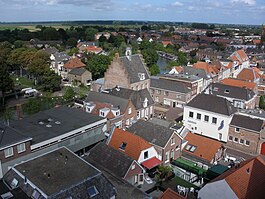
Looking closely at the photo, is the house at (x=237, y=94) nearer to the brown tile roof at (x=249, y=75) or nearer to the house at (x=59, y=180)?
the brown tile roof at (x=249, y=75)

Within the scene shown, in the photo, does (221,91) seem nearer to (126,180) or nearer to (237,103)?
(237,103)

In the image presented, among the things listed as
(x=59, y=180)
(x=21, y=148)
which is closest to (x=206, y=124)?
(x=21, y=148)

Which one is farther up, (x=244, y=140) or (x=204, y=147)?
(x=204, y=147)

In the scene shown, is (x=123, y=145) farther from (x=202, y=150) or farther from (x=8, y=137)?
(x=8, y=137)

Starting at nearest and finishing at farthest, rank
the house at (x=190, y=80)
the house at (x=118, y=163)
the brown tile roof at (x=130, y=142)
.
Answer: the house at (x=118, y=163)
the brown tile roof at (x=130, y=142)
the house at (x=190, y=80)

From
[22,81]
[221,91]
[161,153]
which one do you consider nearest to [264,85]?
[221,91]

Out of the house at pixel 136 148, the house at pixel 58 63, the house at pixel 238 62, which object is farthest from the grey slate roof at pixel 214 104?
the house at pixel 58 63
